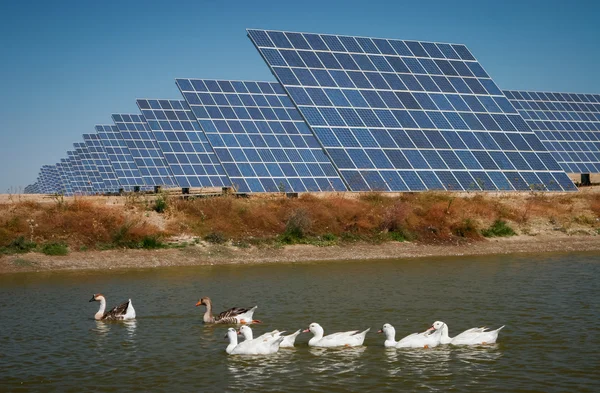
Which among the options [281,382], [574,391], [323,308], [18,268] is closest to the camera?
[574,391]

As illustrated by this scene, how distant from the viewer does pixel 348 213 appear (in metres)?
26.4

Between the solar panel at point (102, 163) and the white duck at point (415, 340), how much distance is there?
175 ft

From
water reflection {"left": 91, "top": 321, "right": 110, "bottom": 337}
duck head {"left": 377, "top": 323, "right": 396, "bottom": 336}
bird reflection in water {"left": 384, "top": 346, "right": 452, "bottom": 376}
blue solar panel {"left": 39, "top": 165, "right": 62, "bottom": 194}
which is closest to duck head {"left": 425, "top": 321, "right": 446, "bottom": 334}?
bird reflection in water {"left": 384, "top": 346, "right": 452, "bottom": 376}

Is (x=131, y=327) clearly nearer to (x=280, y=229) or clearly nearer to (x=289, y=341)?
(x=289, y=341)

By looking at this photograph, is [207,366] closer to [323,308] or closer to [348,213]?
[323,308]

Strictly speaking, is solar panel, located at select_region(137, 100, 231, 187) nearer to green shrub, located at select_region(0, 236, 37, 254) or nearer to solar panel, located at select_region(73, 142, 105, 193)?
solar panel, located at select_region(73, 142, 105, 193)

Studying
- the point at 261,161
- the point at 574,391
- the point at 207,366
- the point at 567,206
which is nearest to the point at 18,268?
the point at 261,161

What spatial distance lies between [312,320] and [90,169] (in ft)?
208

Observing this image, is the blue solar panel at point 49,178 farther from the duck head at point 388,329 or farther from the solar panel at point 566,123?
the duck head at point 388,329

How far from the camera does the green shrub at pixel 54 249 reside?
74.9ft

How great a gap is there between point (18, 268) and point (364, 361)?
1398 centimetres

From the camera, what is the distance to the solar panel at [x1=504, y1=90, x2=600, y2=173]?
43938 millimetres

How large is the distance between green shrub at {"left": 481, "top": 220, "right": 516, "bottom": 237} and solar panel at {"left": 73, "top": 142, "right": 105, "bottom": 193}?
4514 centimetres

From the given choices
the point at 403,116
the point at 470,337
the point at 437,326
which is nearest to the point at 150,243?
the point at 403,116
